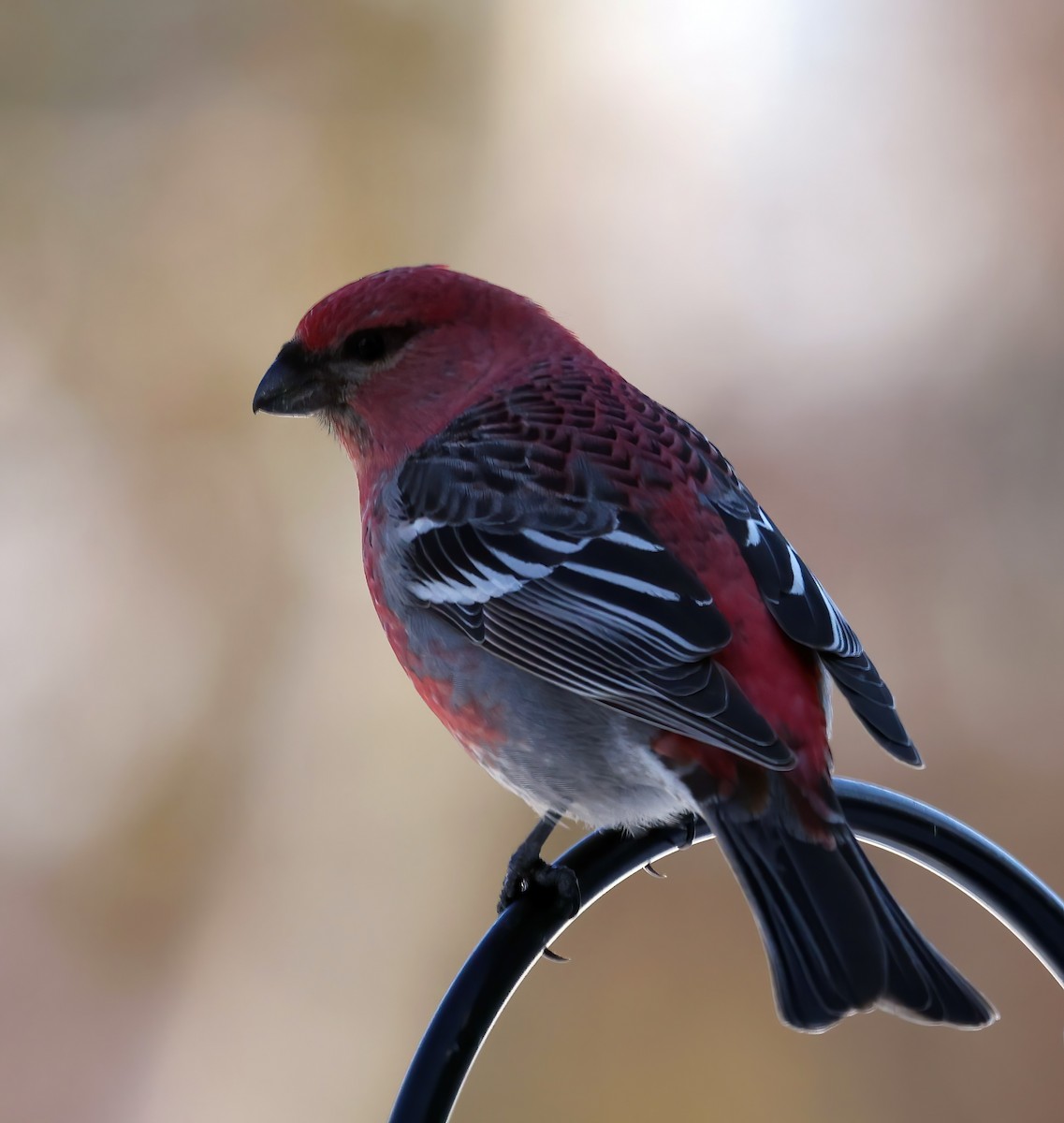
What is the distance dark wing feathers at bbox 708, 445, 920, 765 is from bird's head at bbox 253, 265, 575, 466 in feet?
1.72

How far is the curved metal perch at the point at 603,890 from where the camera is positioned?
1451 mm

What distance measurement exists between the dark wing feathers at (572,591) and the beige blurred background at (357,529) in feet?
5.24

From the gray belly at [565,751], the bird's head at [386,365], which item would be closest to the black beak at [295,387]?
the bird's head at [386,365]

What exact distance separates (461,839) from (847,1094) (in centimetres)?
111

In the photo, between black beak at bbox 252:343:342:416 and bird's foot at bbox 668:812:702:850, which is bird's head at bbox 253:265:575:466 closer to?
black beak at bbox 252:343:342:416

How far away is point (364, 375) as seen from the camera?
224cm

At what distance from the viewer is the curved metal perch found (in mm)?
1451

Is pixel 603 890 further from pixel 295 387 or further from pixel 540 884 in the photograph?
pixel 295 387

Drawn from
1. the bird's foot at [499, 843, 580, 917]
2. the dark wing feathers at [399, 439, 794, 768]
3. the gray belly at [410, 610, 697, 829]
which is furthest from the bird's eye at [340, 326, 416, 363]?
the bird's foot at [499, 843, 580, 917]

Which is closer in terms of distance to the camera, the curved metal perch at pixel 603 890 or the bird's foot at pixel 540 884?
the curved metal perch at pixel 603 890

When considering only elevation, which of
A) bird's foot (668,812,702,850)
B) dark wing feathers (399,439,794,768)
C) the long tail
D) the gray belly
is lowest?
the long tail

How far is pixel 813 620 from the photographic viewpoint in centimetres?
180

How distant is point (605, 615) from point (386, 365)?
2.28 feet

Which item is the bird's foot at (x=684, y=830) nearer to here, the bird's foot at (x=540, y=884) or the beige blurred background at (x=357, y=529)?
the bird's foot at (x=540, y=884)
